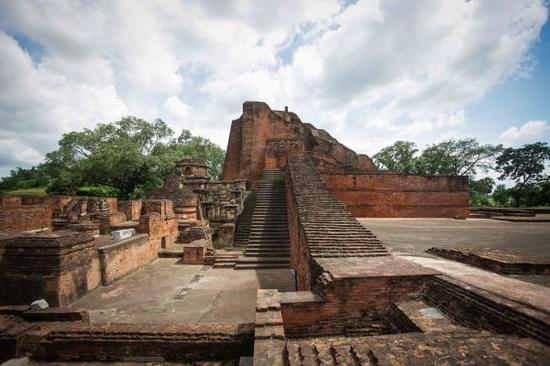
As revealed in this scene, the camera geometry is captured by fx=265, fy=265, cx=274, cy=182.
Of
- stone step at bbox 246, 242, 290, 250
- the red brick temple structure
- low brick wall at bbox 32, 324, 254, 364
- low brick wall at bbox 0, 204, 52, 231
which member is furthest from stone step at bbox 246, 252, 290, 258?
low brick wall at bbox 0, 204, 52, 231

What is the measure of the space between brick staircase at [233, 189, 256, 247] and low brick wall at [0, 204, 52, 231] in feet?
28.8

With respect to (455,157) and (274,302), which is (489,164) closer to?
(455,157)

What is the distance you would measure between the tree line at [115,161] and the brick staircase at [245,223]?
1349 centimetres

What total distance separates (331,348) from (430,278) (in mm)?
2343

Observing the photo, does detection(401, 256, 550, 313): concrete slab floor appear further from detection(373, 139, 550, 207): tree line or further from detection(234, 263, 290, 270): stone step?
detection(373, 139, 550, 207): tree line

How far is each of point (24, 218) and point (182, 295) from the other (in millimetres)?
9786

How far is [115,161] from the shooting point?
22703 mm

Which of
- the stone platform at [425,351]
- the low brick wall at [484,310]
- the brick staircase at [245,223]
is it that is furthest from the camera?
the brick staircase at [245,223]

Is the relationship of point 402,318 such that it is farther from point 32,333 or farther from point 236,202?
point 236,202

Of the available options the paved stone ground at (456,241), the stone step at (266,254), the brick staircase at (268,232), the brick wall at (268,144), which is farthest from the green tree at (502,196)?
the stone step at (266,254)

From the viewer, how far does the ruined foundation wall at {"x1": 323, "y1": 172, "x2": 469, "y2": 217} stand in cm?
1370

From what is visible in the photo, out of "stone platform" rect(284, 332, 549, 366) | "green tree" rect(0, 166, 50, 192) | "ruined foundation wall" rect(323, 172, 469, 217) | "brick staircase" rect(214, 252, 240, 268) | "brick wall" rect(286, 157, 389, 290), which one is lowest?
"brick staircase" rect(214, 252, 240, 268)

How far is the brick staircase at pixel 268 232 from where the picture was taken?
8531mm

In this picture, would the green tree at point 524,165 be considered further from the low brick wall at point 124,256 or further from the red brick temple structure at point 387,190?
the low brick wall at point 124,256
